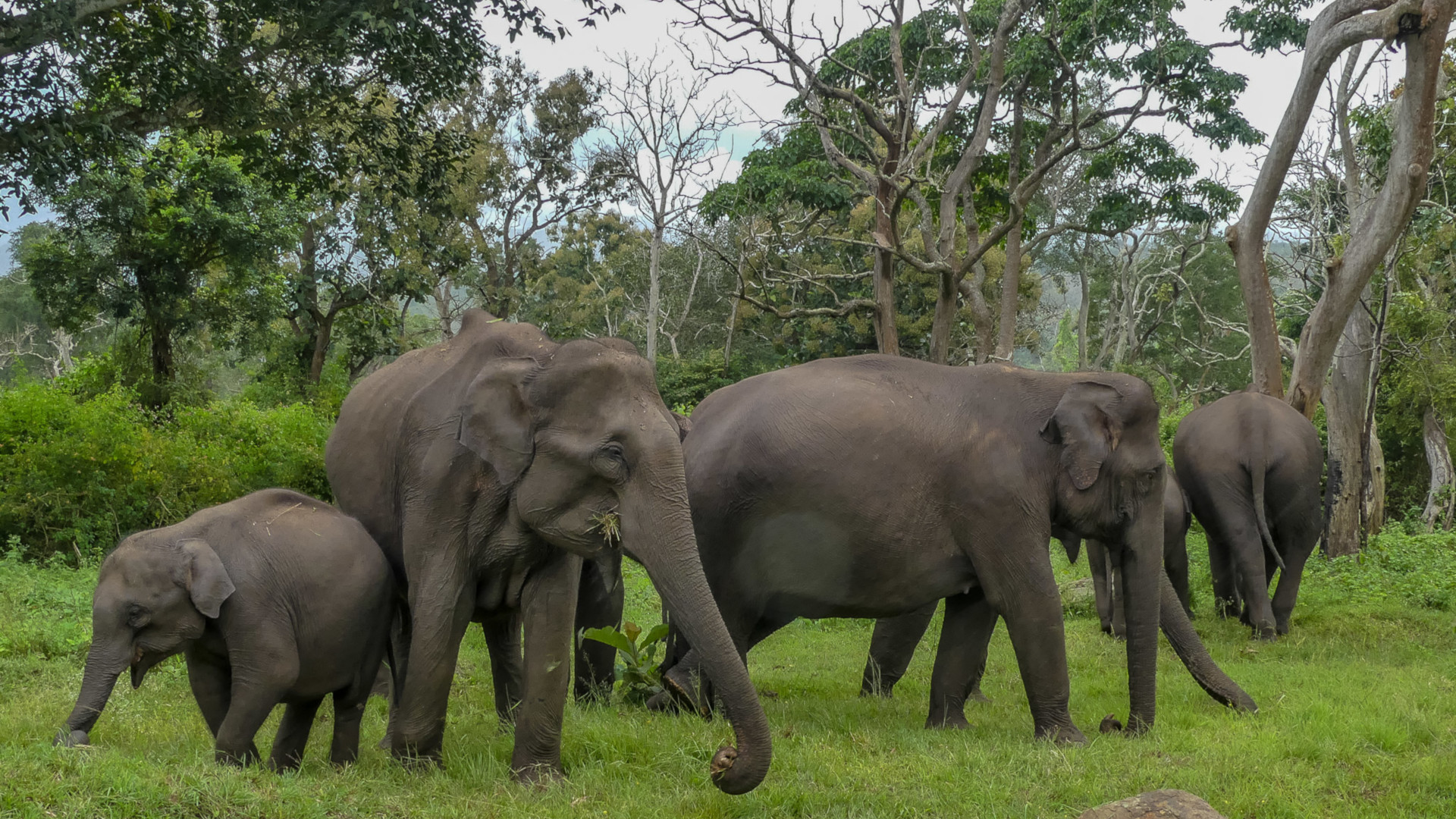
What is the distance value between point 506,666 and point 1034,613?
2821mm

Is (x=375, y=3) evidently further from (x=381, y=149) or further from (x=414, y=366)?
(x=414, y=366)

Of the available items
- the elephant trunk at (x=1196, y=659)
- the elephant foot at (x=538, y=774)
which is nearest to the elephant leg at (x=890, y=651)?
the elephant trunk at (x=1196, y=659)

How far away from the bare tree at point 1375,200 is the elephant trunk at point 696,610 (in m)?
8.84

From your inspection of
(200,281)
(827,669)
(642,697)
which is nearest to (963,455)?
(642,697)

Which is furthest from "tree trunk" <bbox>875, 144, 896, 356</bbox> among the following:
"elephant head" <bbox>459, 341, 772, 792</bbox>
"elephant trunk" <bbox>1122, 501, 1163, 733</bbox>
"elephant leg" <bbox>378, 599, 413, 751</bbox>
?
"elephant head" <bbox>459, 341, 772, 792</bbox>

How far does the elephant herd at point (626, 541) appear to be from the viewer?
4.97 meters

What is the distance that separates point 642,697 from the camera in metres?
7.73

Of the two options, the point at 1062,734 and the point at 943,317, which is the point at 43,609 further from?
the point at 943,317

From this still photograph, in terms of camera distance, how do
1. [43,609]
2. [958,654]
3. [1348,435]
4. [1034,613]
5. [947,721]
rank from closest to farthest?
[1034,613] < [947,721] < [958,654] < [43,609] < [1348,435]

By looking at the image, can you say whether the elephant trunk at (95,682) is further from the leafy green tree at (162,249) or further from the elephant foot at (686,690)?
the leafy green tree at (162,249)

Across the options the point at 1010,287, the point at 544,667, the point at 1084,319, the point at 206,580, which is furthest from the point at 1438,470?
the point at 206,580

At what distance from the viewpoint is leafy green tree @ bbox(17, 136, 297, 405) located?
19297mm

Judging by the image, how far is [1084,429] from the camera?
21.2ft

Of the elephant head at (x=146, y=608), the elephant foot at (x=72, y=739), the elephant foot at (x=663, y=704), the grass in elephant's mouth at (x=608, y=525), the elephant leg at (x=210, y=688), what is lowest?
the elephant foot at (x=663, y=704)
